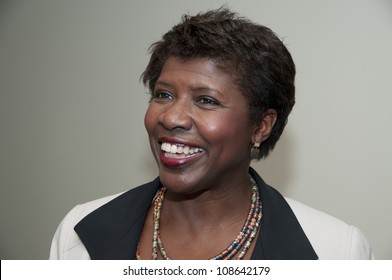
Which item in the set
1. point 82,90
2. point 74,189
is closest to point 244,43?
point 82,90

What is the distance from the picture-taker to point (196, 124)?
1531 millimetres

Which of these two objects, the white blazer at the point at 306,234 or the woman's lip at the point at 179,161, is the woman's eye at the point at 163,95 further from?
the white blazer at the point at 306,234

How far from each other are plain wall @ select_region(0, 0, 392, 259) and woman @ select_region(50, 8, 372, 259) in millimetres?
444

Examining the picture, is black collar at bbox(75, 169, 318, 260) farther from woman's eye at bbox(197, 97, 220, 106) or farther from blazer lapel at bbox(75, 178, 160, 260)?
woman's eye at bbox(197, 97, 220, 106)

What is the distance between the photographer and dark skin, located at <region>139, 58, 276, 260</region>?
5.05 feet

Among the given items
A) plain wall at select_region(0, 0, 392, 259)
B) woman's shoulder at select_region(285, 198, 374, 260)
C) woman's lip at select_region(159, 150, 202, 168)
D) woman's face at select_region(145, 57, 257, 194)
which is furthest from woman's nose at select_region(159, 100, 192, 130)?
plain wall at select_region(0, 0, 392, 259)

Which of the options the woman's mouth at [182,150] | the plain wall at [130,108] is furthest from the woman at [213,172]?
the plain wall at [130,108]

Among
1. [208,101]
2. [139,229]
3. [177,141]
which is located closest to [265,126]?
[208,101]

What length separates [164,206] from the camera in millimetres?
1870

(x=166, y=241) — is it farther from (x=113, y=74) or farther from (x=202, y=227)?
(x=113, y=74)

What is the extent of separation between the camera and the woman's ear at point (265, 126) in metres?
1.73
